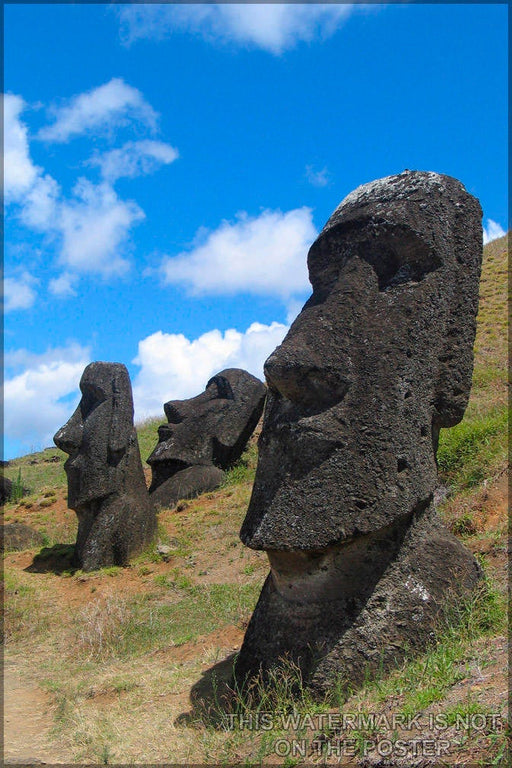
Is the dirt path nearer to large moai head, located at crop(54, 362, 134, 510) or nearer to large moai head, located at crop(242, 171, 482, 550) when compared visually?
large moai head, located at crop(242, 171, 482, 550)

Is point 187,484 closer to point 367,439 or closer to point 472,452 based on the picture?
point 472,452

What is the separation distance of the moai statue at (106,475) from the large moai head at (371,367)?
6.54 metres

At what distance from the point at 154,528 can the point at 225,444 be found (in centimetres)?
406

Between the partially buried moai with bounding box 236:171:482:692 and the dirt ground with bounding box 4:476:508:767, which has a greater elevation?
the partially buried moai with bounding box 236:171:482:692

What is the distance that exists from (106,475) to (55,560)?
1.64 metres

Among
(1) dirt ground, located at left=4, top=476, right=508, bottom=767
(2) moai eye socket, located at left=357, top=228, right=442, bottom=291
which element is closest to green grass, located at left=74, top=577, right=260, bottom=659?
(1) dirt ground, located at left=4, top=476, right=508, bottom=767

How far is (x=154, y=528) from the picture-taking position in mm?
11406

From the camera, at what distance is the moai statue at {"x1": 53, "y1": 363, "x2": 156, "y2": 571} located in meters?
10.9

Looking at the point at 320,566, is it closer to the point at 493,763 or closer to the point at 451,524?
the point at 493,763

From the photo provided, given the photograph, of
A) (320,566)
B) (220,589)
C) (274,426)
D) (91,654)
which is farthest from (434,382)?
(220,589)

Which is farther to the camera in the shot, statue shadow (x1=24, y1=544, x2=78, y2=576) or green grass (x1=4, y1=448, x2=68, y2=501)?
green grass (x1=4, y1=448, x2=68, y2=501)

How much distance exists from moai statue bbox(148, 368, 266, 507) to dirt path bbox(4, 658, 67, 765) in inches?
308

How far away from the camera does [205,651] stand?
19.8 feet

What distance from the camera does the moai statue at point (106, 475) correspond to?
10.9m
